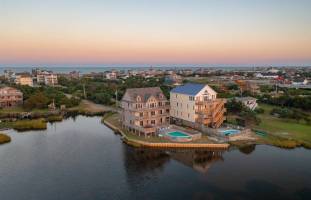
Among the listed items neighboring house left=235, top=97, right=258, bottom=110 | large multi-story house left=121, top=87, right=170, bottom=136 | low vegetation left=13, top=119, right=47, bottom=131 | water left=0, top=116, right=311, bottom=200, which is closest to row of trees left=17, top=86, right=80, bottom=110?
low vegetation left=13, top=119, right=47, bottom=131

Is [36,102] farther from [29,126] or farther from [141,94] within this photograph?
[141,94]

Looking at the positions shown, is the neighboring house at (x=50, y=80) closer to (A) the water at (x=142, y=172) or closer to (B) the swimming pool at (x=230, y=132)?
(A) the water at (x=142, y=172)

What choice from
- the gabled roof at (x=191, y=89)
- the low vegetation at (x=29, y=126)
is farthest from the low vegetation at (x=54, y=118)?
the gabled roof at (x=191, y=89)

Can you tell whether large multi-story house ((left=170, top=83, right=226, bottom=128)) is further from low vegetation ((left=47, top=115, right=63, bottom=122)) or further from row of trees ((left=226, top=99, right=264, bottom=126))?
low vegetation ((left=47, top=115, right=63, bottom=122))

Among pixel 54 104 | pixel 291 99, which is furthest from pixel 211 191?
pixel 54 104

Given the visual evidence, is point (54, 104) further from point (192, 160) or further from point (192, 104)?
point (192, 160)
